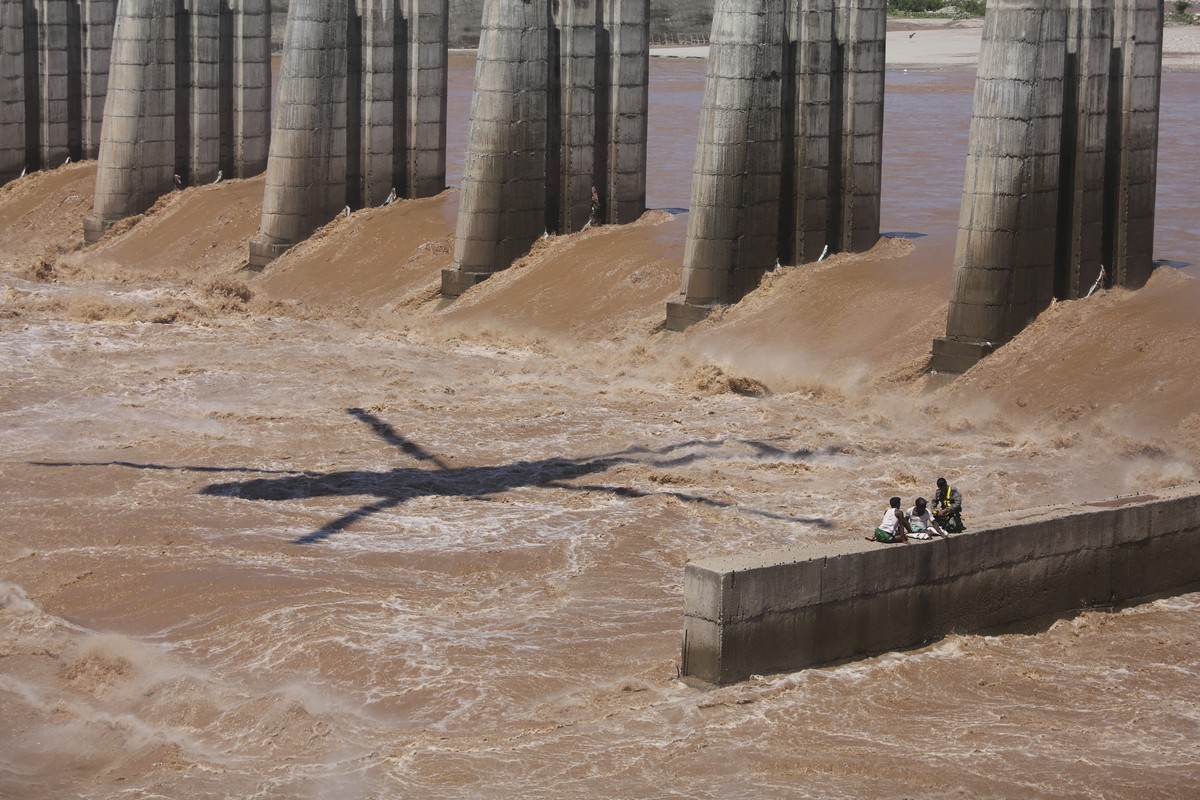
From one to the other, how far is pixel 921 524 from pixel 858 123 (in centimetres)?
1324

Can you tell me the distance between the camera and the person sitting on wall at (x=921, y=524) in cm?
1391

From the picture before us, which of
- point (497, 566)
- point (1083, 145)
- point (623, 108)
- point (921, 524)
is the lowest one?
point (497, 566)

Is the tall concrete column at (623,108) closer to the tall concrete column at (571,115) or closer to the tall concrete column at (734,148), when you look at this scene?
→ the tall concrete column at (571,115)

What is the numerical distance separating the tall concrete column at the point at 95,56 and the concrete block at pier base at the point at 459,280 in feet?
50.0

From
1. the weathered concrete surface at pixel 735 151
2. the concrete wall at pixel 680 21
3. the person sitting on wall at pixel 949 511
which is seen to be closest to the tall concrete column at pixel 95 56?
the weathered concrete surface at pixel 735 151

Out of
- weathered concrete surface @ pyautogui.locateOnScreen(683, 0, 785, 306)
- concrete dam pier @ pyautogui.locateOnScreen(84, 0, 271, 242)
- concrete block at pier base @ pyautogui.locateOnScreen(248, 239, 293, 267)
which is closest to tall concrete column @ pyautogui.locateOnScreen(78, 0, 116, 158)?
concrete dam pier @ pyautogui.locateOnScreen(84, 0, 271, 242)

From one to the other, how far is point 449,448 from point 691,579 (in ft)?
26.0

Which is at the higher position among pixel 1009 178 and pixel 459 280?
pixel 1009 178

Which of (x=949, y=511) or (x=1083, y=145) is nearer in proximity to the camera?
(x=949, y=511)

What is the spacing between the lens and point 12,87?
4172 cm

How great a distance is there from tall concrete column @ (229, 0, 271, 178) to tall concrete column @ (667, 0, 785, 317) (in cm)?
1361

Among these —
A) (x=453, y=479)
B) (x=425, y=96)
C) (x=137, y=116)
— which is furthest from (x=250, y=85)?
(x=453, y=479)

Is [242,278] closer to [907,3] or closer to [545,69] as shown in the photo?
[545,69]

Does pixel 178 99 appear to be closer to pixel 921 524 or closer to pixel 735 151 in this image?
pixel 735 151
